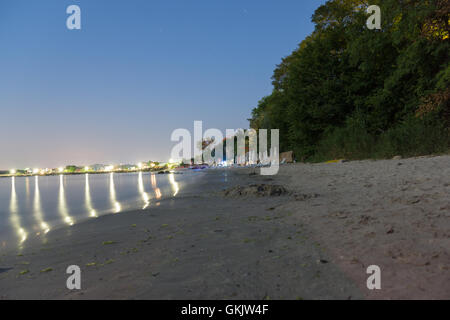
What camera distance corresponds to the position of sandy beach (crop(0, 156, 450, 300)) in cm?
186

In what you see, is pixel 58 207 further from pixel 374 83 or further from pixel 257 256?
pixel 374 83

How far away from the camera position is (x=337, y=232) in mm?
3109

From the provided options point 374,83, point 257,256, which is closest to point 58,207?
point 257,256

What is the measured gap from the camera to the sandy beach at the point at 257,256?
1.86 meters

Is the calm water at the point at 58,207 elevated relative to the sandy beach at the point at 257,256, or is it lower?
lower

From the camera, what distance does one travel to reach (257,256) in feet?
8.34

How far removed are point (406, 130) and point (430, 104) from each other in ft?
5.66

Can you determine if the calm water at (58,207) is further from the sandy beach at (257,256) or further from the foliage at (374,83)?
the foliage at (374,83)

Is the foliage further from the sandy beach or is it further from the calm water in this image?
the calm water

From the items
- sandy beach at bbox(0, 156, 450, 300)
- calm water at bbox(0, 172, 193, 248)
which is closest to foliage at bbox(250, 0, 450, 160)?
sandy beach at bbox(0, 156, 450, 300)

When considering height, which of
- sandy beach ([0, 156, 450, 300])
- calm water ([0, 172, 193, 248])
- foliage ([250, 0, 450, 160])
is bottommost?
calm water ([0, 172, 193, 248])

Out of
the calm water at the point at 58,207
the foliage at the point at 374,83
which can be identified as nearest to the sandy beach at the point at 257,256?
the calm water at the point at 58,207
